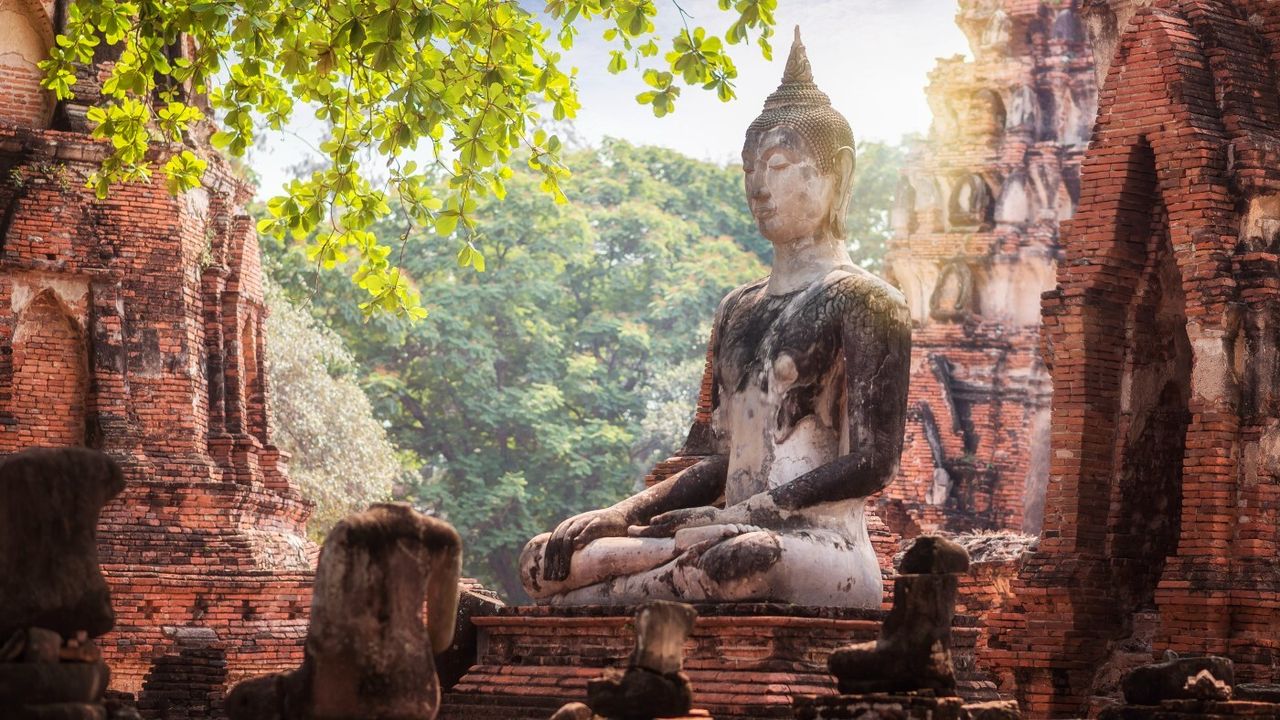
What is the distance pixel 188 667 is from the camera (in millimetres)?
15648

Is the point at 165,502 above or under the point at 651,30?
under

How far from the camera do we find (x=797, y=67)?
1102cm

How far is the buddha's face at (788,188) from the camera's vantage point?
1058 cm

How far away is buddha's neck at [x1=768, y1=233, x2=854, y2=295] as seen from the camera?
1055 centimetres

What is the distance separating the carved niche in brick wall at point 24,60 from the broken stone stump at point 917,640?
13288mm

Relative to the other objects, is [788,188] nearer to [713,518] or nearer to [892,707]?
[713,518]

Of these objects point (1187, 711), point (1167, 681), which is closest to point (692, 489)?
point (1167, 681)

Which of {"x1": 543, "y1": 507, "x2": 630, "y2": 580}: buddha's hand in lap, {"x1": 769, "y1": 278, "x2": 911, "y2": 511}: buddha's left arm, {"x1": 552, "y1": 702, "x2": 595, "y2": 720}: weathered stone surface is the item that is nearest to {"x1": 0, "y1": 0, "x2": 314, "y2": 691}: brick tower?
{"x1": 543, "y1": 507, "x2": 630, "y2": 580}: buddha's hand in lap

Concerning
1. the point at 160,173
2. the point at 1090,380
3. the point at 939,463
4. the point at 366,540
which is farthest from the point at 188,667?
the point at 939,463

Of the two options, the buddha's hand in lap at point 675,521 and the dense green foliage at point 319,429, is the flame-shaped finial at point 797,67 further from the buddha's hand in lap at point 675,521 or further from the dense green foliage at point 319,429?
the dense green foliage at point 319,429

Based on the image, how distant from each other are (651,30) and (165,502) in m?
8.14

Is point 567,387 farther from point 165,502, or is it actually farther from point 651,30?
point 651,30

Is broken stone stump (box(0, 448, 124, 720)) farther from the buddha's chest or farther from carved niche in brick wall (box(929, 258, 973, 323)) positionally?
carved niche in brick wall (box(929, 258, 973, 323))

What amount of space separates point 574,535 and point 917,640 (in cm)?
297
